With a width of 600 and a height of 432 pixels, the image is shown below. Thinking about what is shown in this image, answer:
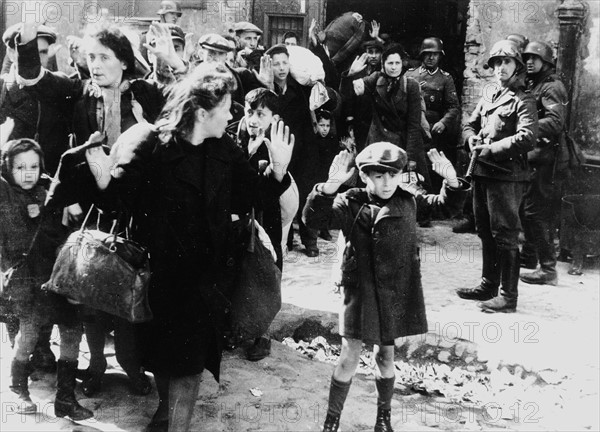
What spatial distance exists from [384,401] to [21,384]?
2.17m

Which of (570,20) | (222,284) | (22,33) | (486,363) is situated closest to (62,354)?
(222,284)

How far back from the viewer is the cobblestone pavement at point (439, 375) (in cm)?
431

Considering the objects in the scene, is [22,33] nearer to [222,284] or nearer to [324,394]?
[222,284]

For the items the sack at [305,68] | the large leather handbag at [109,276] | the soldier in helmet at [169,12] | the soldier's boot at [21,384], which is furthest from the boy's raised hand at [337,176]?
the soldier in helmet at [169,12]

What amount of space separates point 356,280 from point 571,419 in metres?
1.94

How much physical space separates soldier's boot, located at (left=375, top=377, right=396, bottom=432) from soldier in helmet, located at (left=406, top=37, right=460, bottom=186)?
492 cm

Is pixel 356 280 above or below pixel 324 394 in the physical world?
above

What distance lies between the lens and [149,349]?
3.72 metres

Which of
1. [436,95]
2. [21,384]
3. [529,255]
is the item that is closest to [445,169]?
[21,384]

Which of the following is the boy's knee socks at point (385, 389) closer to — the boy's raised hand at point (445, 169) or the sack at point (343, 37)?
the boy's raised hand at point (445, 169)

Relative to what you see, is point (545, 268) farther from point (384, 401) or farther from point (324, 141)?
point (384, 401)

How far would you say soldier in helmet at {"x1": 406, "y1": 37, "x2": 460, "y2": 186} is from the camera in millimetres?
8539

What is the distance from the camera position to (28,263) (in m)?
4.22

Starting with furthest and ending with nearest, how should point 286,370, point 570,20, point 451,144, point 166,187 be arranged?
point 451,144, point 570,20, point 286,370, point 166,187
